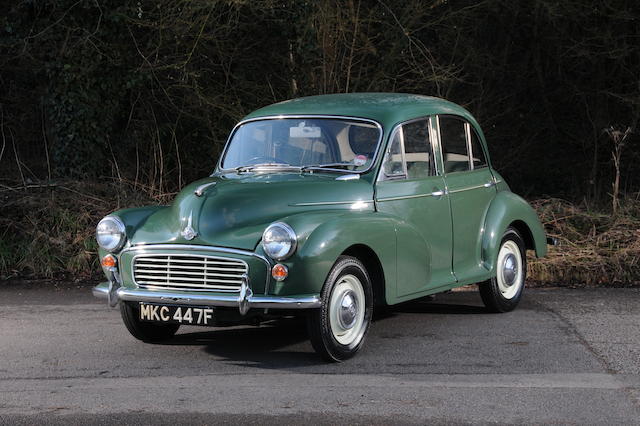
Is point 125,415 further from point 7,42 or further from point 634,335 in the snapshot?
point 7,42

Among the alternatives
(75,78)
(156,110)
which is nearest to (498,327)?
(75,78)

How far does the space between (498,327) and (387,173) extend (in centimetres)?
158

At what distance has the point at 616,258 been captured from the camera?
10.4 meters

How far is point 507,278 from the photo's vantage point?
8.67 meters

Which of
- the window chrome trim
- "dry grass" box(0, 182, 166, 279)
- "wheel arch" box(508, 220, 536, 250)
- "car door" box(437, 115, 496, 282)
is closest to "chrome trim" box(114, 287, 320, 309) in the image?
the window chrome trim

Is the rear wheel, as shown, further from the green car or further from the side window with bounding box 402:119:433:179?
the side window with bounding box 402:119:433:179

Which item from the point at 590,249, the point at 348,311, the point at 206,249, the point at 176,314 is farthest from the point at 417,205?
the point at 590,249

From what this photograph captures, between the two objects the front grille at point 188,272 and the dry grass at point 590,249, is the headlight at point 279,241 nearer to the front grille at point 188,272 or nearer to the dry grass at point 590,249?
the front grille at point 188,272

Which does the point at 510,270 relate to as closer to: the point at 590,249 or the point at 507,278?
the point at 507,278

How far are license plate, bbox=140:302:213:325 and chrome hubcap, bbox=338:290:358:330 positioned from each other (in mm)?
879

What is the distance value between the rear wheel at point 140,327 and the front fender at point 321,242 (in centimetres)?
138

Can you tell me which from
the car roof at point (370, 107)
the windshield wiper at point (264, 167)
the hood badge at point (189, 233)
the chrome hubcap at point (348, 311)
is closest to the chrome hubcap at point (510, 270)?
the car roof at point (370, 107)

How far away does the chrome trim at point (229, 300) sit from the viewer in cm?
636

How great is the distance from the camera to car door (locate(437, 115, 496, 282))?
8109 millimetres
